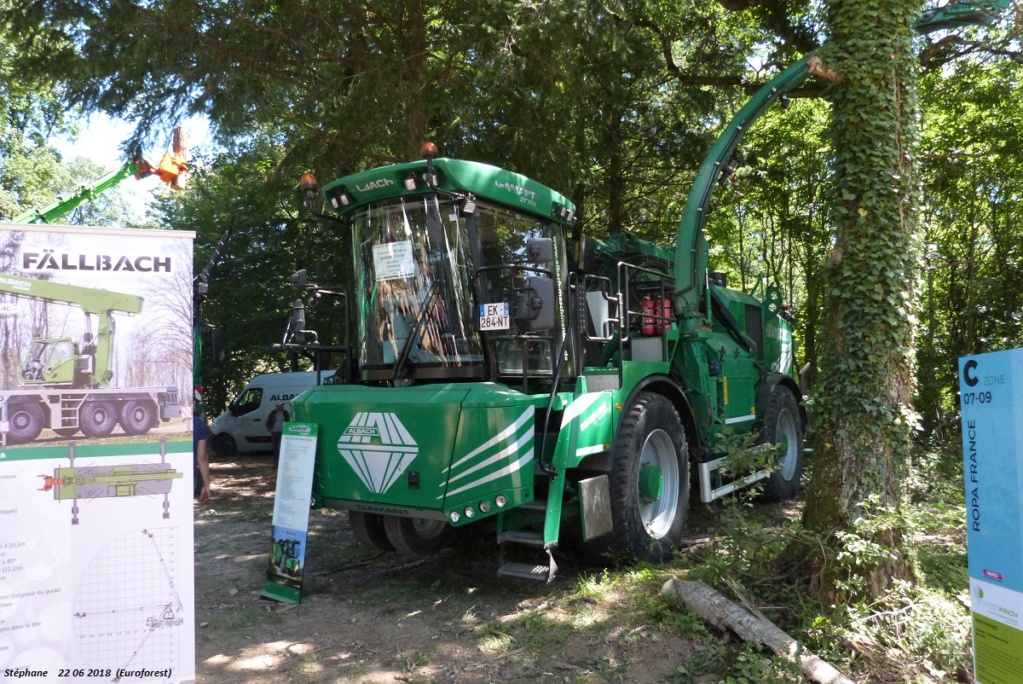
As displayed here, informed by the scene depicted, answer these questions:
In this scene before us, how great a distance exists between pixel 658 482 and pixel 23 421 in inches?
197

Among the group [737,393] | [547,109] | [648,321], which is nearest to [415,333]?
[648,321]

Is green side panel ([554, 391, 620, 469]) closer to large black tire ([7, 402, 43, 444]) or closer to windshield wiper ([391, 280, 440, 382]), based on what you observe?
windshield wiper ([391, 280, 440, 382])

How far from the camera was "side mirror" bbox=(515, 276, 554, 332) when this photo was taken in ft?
18.9

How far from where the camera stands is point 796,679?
4344 mm

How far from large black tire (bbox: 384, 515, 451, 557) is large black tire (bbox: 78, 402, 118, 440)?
13.0ft

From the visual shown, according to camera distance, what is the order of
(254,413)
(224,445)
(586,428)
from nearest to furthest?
(586,428) < (254,413) < (224,445)

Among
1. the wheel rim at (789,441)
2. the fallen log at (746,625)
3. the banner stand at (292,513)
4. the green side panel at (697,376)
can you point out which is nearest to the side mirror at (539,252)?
the banner stand at (292,513)

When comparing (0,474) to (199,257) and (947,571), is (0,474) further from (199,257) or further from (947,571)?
(199,257)

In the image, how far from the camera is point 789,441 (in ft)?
34.9

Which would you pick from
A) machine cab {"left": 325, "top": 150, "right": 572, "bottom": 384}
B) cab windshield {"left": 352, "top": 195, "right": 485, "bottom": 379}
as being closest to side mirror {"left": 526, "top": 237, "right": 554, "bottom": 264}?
machine cab {"left": 325, "top": 150, "right": 572, "bottom": 384}

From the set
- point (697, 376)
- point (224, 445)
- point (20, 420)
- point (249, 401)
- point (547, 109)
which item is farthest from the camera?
point (224, 445)

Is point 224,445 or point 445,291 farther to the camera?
point 224,445

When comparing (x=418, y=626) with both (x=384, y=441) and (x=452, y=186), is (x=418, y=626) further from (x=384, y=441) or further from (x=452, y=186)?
(x=452, y=186)

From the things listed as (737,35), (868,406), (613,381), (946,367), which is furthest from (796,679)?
(946,367)
